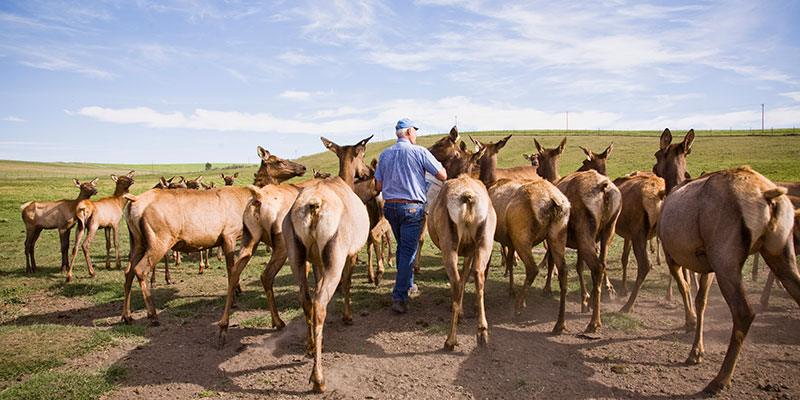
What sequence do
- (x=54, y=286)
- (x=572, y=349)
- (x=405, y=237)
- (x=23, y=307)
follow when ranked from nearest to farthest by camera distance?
(x=572, y=349) < (x=405, y=237) < (x=23, y=307) < (x=54, y=286)

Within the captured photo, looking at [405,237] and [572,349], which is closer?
[572,349]

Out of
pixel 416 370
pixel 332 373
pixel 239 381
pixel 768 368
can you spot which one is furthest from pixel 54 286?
pixel 768 368

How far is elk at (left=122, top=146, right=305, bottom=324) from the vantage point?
8.17m

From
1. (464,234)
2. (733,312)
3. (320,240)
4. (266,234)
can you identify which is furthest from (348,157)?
(733,312)

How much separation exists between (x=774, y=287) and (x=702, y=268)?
19.6 feet

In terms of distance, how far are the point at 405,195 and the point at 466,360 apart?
302 centimetres

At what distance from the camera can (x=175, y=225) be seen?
841 cm

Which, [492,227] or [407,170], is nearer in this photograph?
[492,227]

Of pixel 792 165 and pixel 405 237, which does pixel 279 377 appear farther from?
pixel 792 165

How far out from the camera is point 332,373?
19.2 feet

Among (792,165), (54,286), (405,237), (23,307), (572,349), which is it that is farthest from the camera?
(792,165)

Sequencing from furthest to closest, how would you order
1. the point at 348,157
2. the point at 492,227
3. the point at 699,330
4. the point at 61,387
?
the point at 348,157
the point at 492,227
the point at 699,330
the point at 61,387

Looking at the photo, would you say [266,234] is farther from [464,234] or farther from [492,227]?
[492,227]

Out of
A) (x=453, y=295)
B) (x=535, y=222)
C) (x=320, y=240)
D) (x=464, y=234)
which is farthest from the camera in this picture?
(x=535, y=222)
